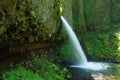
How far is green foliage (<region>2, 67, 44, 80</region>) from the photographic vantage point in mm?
7551

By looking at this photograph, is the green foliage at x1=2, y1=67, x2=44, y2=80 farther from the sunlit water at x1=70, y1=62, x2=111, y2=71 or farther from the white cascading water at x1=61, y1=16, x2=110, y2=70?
the white cascading water at x1=61, y1=16, x2=110, y2=70

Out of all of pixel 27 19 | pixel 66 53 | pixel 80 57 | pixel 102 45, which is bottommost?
pixel 80 57

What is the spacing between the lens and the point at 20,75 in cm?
787

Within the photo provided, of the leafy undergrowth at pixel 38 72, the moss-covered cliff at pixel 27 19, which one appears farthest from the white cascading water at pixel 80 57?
the moss-covered cliff at pixel 27 19

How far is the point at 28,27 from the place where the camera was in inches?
321

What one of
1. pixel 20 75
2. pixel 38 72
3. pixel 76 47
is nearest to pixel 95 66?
pixel 76 47

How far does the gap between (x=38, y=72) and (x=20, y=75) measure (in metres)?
1.12

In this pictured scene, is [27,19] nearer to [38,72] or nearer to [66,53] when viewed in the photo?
[38,72]

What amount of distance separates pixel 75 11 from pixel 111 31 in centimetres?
191

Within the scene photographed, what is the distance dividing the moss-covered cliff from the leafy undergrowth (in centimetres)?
79

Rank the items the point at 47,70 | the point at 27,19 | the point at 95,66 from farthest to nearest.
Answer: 1. the point at 95,66
2. the point at 47,70
3. the point at 27,19

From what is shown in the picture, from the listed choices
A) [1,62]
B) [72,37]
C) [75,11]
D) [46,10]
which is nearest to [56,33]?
[72,37]

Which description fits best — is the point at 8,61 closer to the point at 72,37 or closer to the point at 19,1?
the point at 19,1

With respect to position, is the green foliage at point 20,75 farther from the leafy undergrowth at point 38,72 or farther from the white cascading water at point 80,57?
the white cascading water at point 80,57
